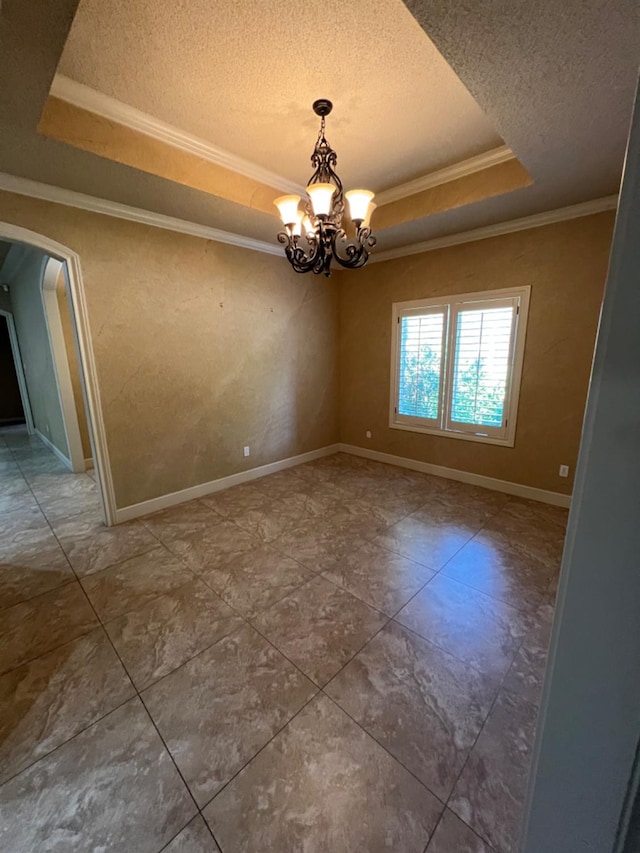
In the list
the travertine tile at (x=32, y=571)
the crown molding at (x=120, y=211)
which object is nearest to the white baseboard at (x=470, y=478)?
the crown molding at (x=120, y=211)

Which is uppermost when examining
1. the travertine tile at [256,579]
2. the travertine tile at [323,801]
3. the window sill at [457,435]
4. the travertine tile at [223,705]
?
the window sill at [457,435]

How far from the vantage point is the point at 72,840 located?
1.10 meters

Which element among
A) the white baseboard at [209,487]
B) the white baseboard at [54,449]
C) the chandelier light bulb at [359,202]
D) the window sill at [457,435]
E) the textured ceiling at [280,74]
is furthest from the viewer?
the white baseboard at [54,449]

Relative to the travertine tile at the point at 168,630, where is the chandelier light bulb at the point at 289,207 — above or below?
above

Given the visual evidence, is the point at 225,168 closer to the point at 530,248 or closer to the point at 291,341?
the point at 291,341

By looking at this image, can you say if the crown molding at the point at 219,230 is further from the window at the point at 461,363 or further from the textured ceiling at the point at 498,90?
the window at the point at 461,363

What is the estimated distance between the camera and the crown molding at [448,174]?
2598mm

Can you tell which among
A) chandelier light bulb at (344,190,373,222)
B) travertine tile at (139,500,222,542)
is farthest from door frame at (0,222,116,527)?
chandelier light bulb at (344,190,373,222)

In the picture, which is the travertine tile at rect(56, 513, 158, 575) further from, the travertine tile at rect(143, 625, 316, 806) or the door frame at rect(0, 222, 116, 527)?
the travertine tile at rect(143, 625, 316, 806)

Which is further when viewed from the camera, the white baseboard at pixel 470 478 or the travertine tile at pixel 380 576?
the white baseboard at pixel 470 478

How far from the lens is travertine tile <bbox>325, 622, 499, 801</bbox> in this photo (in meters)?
1.32

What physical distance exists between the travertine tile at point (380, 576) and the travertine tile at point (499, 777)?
2.32 feet

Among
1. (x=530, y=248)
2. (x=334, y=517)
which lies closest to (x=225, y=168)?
(x=530, y=248)

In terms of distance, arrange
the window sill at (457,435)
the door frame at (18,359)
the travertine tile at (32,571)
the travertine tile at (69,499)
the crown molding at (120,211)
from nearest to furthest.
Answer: the travertine tile at (32,571), the crown molding at (120,211), the travertine tile at (69,499), the window sill at (457,435), the door frame at (18,359)
